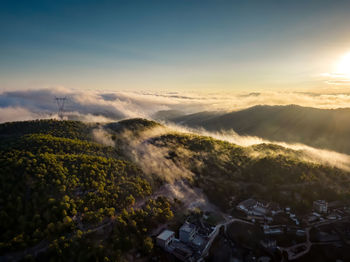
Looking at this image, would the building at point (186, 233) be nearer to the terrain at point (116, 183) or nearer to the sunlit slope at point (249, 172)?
the terrain at point (116, 183)

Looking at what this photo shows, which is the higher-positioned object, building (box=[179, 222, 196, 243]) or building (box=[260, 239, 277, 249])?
building (box=[179, 222, 196, 243])

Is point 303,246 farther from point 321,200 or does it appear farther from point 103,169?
point 103,169

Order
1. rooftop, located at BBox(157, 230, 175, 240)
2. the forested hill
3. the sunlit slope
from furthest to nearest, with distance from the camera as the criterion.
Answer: the sunlit slope → rooftop, located at BBox(157, 230, 175, 240) → the forested hill

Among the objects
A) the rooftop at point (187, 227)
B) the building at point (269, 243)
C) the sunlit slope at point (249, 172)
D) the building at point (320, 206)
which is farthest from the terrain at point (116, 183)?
the building at point (269, 243)

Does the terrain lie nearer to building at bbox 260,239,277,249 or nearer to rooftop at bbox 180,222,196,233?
rooftop at bbox 180,222,196,233

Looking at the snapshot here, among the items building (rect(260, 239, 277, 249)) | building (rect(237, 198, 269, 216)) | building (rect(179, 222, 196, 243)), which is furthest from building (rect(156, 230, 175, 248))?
building (rect(237, 198, 269, 216))

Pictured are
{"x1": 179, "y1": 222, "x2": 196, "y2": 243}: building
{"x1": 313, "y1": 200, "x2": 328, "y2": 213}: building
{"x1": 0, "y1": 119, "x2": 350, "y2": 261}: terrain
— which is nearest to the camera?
{"x1": 0, "y1": 119, "x2": 350, "y2": 261}: terrain
